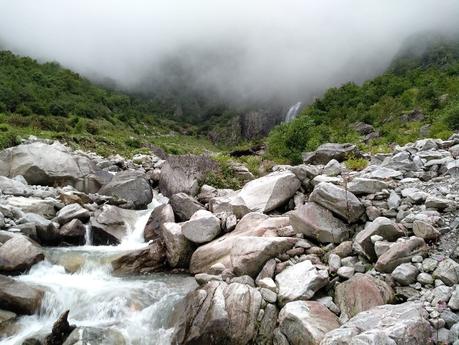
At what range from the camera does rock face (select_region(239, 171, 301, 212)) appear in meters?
14.2

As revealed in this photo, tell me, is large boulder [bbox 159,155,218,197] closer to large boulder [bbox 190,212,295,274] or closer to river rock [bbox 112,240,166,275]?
river rock [bbox 112,240,166,275]

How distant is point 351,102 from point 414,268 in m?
62.6

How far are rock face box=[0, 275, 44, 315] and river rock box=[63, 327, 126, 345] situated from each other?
5.84 ft

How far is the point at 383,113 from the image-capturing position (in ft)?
181

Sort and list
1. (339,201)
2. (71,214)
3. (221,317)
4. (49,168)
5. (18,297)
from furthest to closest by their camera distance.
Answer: (49,168) → (71,214) → (339,201) → (18,297) → (221,317)

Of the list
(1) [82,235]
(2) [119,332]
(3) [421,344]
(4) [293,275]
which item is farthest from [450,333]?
(1) [82,235]

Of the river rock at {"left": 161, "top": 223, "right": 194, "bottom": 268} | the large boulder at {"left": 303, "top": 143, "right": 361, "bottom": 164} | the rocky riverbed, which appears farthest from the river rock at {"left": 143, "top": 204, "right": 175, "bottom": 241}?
the large boulder at {"left": 303, "top": 143, "right": 361, "bottom": 164}

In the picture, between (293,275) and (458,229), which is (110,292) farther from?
(458,229)

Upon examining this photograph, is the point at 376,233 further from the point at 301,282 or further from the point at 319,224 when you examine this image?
the point at 301,282

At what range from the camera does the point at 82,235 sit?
15562 mm

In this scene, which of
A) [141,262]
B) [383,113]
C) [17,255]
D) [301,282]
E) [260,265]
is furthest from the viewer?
[383,113]

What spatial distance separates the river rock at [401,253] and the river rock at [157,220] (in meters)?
9.87

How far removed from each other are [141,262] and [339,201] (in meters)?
7.12

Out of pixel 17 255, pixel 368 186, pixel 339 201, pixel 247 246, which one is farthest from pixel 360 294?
pixel 17 255
